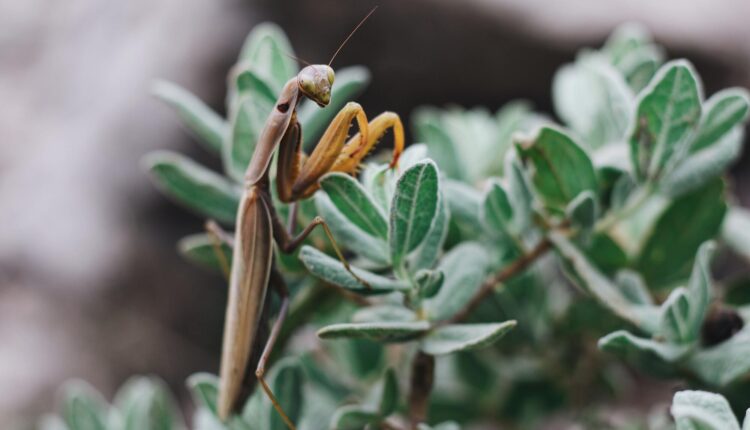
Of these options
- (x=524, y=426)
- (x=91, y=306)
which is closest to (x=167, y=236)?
(x=91, y=306)

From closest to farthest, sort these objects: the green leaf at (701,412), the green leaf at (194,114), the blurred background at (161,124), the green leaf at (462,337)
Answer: the green leaf at (701,412) < the green leaf at (462,337) < the green leaf at (194,114) < the blurred background at (161,124)

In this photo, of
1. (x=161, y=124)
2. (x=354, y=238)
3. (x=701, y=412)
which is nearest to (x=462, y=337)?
(x=354, y=238)

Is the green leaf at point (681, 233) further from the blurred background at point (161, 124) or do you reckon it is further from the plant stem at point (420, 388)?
the blurred background at point (161, 124)

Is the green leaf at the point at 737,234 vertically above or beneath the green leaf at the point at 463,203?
beneath

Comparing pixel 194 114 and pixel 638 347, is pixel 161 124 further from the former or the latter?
pixel 638 347

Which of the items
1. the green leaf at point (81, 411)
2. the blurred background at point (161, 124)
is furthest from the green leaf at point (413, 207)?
the blurred background at point (161, 124)

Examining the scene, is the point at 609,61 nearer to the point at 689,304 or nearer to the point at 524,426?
the point at 689,304
